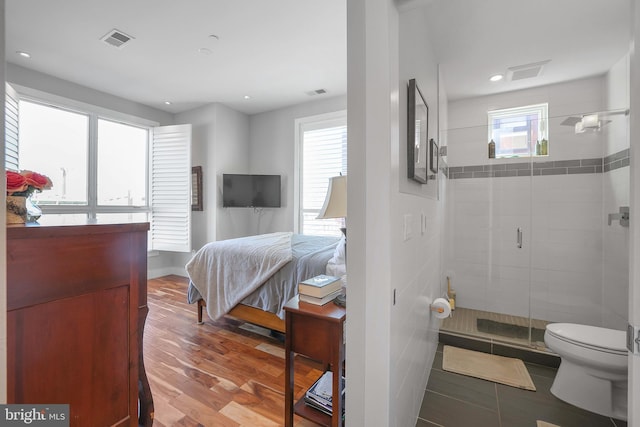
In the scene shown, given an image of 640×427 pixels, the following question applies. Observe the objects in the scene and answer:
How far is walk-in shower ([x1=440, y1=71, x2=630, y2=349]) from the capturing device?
8.06ft

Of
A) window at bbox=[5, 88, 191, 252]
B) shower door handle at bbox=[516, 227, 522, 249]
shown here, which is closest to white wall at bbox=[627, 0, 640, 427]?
shower door handle at bbox=[516, 227, 522, 249]

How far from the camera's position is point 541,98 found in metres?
2.98

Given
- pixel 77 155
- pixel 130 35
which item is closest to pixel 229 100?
pixel 130 35

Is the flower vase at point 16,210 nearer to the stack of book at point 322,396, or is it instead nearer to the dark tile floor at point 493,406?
the stack of book at point 322,396

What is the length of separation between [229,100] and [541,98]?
4.09m

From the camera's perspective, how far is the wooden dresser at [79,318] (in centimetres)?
70

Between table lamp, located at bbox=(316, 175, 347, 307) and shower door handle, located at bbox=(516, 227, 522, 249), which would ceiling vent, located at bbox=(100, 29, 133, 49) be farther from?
shower door handle, located at bbox=(516, 227, 522, 249)

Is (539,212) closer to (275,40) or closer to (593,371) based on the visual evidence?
(593,371)

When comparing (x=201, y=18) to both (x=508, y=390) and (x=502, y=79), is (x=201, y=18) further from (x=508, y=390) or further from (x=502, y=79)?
(x=508, y=390)

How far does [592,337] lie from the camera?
1.73 meters

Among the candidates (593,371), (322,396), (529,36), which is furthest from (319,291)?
(529,36)

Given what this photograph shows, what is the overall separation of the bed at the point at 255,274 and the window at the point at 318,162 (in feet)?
5.30

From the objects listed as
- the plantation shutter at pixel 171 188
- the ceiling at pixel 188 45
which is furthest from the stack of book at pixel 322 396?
the plantation shutter at pixel 171 188

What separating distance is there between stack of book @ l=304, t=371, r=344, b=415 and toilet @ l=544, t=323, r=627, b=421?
1530 mm
